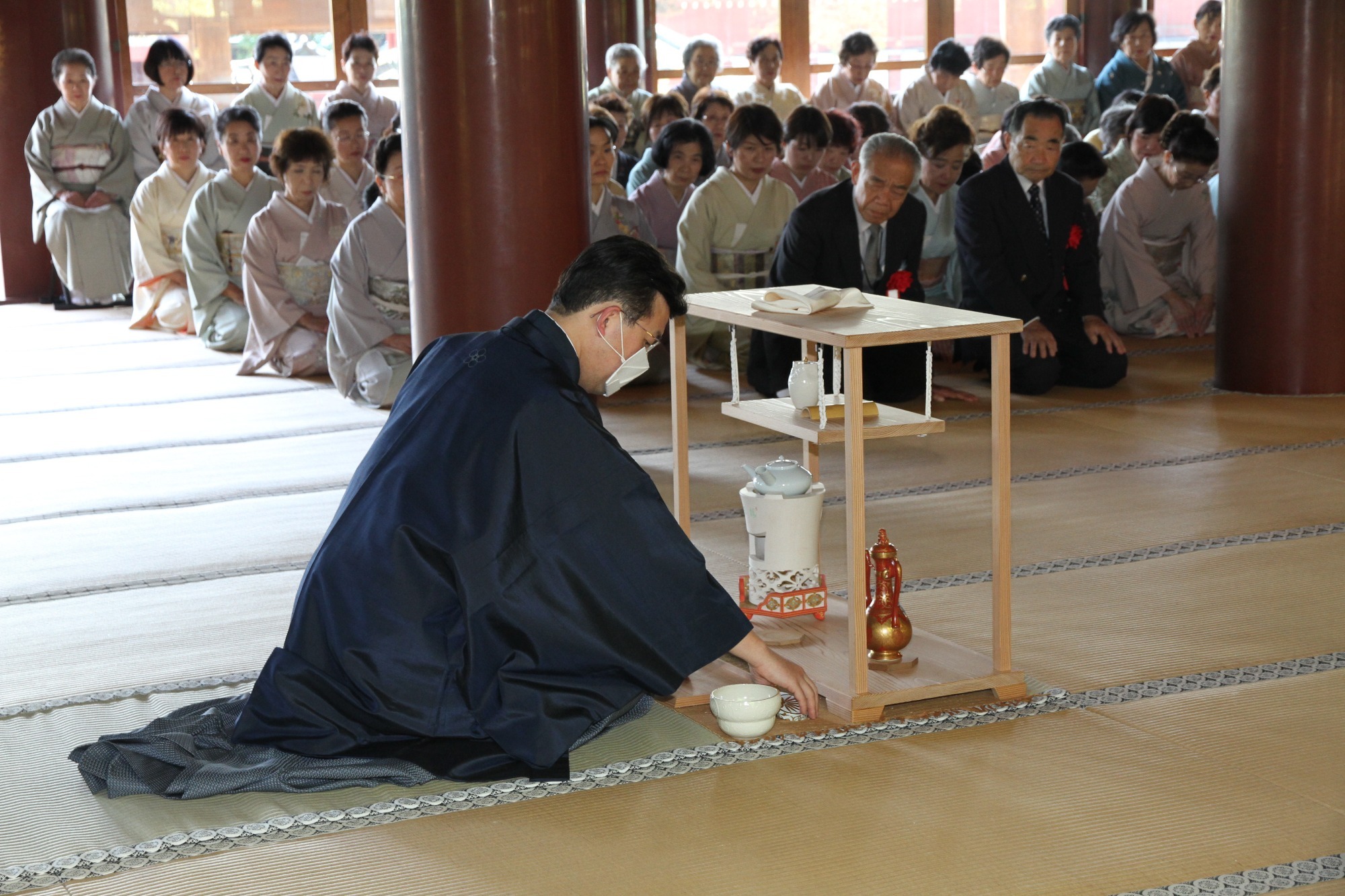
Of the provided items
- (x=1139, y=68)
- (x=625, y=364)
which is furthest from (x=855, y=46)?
(x=625, y=364)

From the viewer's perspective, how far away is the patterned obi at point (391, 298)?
6324 mm

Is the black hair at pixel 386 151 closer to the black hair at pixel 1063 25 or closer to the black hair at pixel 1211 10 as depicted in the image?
the black hair at pixel 1063 25

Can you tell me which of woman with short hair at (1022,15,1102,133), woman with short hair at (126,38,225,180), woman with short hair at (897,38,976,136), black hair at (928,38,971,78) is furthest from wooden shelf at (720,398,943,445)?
woman with short hair at (1022,15,1102,133)

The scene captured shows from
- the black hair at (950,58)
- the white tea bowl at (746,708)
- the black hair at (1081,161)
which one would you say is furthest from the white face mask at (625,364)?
the black hair at (950,58)

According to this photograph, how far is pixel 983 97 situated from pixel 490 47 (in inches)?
279

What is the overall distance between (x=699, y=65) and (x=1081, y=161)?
4312 mm

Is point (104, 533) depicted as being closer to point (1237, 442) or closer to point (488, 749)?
point (488, 749)

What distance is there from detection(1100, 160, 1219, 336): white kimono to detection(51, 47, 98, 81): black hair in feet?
19.6

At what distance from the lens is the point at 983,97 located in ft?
36.5

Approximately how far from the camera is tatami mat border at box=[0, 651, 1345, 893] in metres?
2.26

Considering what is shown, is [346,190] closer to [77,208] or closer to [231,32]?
[77,208]

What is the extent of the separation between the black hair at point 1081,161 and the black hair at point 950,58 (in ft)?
13.0

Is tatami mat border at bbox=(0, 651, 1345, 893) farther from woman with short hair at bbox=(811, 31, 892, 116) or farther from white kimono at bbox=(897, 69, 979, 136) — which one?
woman with short hair at bbox=(811, 31, 892, 116)

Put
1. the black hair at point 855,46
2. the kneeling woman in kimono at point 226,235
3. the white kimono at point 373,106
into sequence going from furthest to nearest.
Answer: the black hair at point 855,46 < the white kimono at point 373,106 < the kneeling woman in kimono at point 226,235
